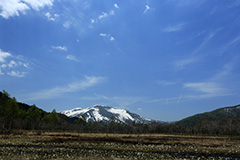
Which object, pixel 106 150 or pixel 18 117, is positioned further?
pixel 18 117

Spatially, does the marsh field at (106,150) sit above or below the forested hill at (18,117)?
below

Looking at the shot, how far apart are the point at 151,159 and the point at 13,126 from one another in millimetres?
117123

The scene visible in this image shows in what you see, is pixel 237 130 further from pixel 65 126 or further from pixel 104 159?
pixel 104 159

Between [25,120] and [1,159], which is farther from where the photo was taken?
[25,120]

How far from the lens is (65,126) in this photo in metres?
146

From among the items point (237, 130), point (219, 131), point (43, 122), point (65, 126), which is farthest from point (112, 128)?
point (237, 130)

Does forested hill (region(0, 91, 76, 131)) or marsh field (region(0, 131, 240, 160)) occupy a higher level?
forested hill (region(0, 91, 76, 131))

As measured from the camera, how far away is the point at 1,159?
17906 mm

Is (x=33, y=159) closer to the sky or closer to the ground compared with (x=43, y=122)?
closer to the ground

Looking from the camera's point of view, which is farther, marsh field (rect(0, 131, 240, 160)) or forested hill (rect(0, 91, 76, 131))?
forested hill (rect(0, 91, 76, 131))

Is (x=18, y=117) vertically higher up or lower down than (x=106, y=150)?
higher up

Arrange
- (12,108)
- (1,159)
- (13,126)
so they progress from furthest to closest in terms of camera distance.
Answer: (13,126)
(12,108)
(1,159)

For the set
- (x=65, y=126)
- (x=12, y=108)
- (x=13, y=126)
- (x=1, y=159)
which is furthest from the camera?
(x=65, y=126)

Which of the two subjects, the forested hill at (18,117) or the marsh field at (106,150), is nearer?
the marsh field at (106,150)
